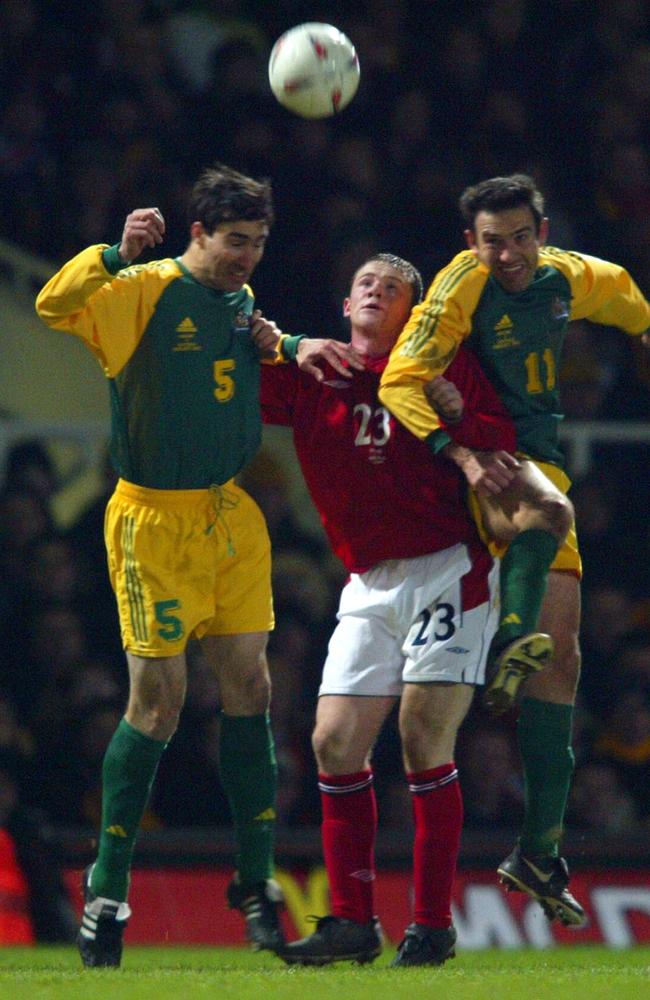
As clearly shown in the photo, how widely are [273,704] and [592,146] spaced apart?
3.77 metres

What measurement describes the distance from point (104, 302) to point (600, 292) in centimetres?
156

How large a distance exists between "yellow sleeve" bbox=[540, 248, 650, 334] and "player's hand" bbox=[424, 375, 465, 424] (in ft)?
1.82

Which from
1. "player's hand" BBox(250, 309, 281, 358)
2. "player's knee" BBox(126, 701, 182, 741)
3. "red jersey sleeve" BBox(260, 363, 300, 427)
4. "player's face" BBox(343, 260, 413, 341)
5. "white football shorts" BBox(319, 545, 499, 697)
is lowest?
"player's knee" BBox(126, 701, 182, 741)

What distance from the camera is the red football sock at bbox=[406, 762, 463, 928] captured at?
565cm

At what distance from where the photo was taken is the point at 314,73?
6227 mm

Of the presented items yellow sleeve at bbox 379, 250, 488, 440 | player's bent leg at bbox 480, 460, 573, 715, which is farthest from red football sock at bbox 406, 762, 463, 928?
yellow sleeve at bbox 379, 250, 488, 440

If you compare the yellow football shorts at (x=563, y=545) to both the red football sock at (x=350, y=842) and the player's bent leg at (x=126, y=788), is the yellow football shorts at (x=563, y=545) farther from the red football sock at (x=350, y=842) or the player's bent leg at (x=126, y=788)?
the player's bent leg at (x=126, y=788)

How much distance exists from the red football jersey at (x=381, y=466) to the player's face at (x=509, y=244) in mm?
263

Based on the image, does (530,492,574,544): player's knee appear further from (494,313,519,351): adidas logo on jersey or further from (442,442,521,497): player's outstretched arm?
(494,313,519,351): adidas logo on jersey

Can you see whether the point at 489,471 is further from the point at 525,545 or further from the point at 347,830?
the point at 347,830

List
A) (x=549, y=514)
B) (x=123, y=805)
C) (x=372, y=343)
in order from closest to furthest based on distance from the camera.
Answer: (x=123, y=805) < (x=549, y=514) < (x=372, y=343)

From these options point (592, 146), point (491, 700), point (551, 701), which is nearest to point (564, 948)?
point (551, 701)

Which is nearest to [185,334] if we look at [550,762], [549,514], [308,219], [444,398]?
[444,398]

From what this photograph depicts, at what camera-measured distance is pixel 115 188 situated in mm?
9672
